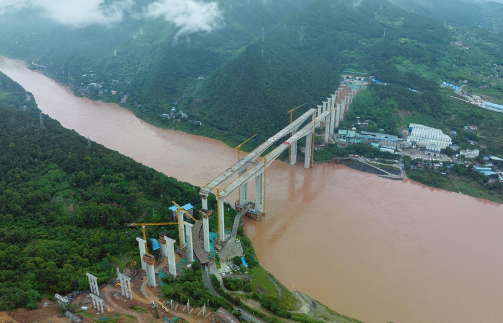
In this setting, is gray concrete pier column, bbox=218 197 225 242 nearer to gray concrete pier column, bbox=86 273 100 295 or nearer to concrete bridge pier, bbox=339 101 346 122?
gray concrete pier column, bbox=86 273 100 295

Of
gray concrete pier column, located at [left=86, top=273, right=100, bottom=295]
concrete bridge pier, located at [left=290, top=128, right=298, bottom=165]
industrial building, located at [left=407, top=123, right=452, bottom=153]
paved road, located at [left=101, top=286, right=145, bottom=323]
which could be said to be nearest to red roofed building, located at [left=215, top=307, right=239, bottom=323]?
paved road, located at [left=101, top=286, right=145, bottom=323]

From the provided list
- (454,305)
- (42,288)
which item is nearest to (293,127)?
(454,305)

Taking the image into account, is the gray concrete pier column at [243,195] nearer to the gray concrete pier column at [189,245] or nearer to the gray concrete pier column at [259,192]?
the gray concrete pier column at [259,192]

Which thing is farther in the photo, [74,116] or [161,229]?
[74,116]

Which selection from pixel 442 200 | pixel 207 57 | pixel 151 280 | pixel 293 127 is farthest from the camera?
pixel 207 57

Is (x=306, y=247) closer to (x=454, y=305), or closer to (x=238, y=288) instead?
(x=238, y=288)

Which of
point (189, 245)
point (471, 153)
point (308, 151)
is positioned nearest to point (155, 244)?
point (189, 245)
